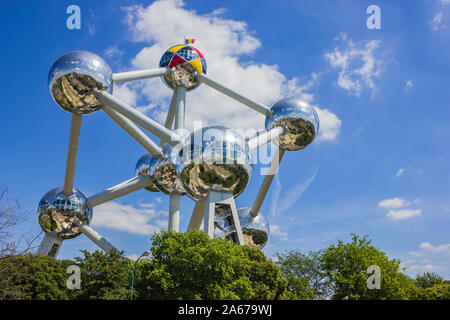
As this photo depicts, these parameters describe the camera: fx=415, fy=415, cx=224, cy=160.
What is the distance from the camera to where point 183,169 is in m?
13.2

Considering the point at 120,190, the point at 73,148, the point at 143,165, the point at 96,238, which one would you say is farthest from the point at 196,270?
the point at 143,165

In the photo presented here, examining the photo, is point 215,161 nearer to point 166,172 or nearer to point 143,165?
point 166,172

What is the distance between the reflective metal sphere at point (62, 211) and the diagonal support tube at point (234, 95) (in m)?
8.45

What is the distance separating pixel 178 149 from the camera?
15.7 meters

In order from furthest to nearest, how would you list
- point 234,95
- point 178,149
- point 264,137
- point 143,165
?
1. point 143,165
2. point 234,95
3. point 264,137
4. point 178,149

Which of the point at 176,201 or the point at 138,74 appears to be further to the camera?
the point at 176,201

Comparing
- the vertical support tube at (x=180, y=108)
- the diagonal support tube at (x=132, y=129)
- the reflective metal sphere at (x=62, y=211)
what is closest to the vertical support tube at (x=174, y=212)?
the diagonal support tube at (x=132, y=129)

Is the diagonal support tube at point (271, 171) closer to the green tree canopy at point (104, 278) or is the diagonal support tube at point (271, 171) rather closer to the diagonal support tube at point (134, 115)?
the diagonal support tube at point (134, 115)

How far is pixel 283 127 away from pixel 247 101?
7.79ft

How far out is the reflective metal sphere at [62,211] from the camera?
20.0 meters

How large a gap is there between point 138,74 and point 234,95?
4.56 meters

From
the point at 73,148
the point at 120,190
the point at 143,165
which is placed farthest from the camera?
the point at 143,165
